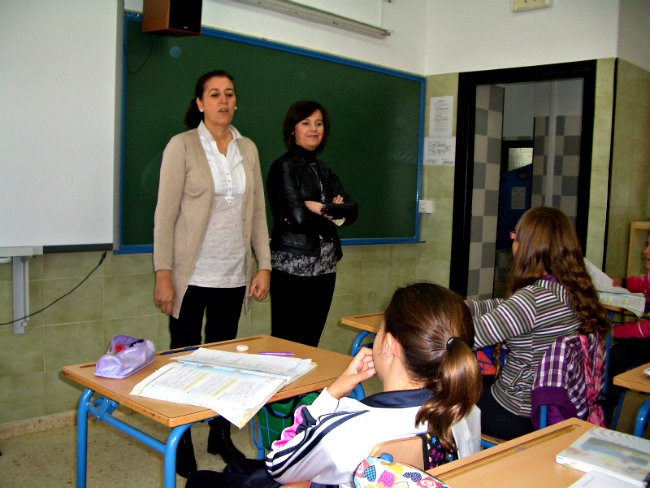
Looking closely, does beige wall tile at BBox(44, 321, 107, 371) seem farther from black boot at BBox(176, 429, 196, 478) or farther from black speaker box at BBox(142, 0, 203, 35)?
black speaker box at BBox(142, 0, 203, 35)

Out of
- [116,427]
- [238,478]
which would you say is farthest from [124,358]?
[238,478]

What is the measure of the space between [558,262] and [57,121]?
2.23 meters

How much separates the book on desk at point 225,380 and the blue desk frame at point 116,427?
0.10 metres

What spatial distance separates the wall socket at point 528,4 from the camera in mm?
4293

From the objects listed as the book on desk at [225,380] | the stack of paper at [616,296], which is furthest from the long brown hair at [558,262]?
the stack of paper at [616,296]

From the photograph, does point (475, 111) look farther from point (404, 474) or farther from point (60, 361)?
point (404, 474)

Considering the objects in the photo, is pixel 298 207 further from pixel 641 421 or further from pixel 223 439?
pixel 641 421

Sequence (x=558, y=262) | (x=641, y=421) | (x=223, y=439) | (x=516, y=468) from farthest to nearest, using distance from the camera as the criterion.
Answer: (x=223, y=439) < (x=558, y=262) < (x=641, y=421) < (x=516, y=468)

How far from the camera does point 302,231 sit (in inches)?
115

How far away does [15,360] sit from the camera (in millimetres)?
3031

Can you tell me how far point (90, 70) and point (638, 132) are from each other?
11.5 feet

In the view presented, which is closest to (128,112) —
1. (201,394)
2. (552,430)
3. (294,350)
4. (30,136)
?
(30,136)

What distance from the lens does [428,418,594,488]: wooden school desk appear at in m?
1.29

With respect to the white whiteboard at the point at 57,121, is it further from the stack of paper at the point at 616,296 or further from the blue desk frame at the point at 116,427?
the stack of paper at the point at 616,296
